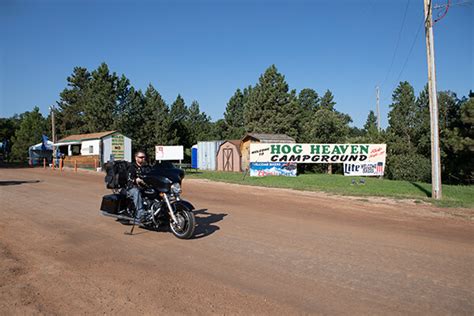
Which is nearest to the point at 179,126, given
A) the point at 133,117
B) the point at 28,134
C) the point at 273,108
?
the point at 133,117

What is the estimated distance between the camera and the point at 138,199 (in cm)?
749

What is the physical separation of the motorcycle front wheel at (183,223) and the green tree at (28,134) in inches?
2262

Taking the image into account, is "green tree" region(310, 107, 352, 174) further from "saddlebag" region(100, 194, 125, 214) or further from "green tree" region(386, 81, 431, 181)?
"saddlebag" region(100, 194, 125, 214)

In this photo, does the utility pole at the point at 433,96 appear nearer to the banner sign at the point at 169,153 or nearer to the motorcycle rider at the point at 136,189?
the motorcycle rider at the point at 136,189

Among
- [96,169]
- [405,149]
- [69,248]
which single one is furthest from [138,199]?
[405,149]

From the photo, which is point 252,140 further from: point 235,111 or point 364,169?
point 235,111

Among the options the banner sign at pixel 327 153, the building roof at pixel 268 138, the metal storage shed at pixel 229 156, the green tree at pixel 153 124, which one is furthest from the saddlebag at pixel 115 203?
the green tree at pixel 153 124

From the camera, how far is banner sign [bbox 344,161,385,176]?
24.8 m

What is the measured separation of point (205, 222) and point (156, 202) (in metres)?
1.71

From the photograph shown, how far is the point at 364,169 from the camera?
983 inches

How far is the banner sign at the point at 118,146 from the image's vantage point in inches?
1350

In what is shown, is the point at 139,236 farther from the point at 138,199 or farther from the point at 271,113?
the point at 271,113

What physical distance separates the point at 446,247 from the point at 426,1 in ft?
37.0

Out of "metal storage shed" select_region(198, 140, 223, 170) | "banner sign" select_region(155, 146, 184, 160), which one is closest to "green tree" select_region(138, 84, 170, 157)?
"metal storage shed" select_region(198, 140, 223, 170)
